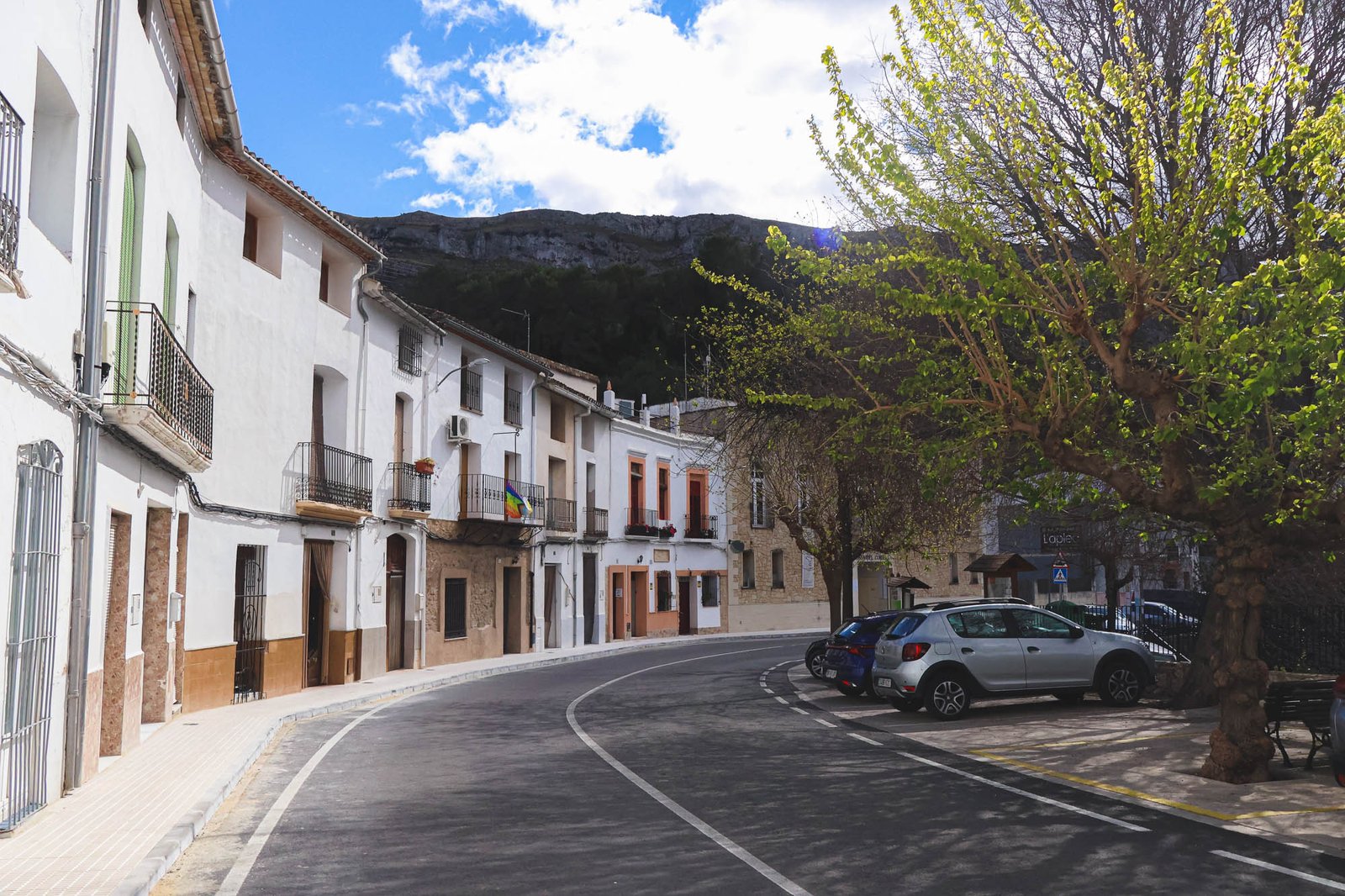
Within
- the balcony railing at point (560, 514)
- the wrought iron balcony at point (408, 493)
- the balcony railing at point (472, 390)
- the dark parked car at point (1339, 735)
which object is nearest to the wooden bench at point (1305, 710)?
the dark parked car at point (1339, 735)

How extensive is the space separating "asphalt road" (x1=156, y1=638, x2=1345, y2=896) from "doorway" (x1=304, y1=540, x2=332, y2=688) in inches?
320

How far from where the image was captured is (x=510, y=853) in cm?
767

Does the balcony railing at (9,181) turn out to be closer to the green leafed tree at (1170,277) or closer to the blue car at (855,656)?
the green leafed tree at (1170,277)

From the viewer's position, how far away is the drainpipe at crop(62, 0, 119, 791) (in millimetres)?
9719

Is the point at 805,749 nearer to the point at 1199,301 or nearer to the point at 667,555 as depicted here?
the point at 1199,301

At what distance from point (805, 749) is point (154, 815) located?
6893mm

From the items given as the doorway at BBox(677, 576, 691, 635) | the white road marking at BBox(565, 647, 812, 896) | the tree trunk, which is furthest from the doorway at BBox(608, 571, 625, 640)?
the tree trunk

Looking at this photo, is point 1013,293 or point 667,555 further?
point 667,555

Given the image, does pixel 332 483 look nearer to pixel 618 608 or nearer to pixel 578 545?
pixel 578 545

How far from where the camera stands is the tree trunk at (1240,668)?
10.5 metres

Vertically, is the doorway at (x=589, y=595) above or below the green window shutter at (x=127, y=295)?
below

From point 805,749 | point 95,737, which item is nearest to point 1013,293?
point 805,749

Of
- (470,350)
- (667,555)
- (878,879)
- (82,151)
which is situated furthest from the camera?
(667,555)

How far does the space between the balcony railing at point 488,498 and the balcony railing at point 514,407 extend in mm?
1824
